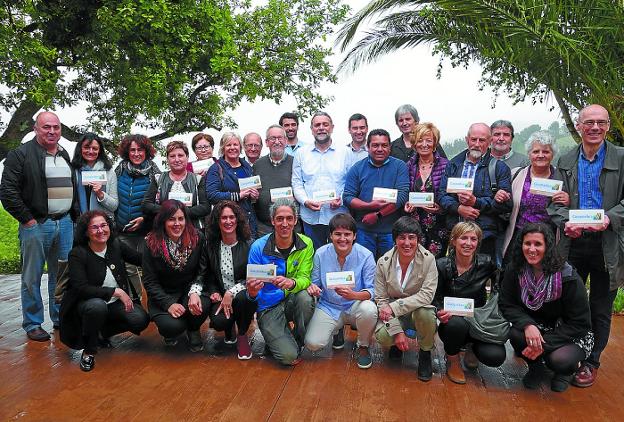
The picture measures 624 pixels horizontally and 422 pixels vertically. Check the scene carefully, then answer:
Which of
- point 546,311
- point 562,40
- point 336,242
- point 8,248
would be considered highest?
point 562,40

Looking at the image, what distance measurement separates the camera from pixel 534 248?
366 cm

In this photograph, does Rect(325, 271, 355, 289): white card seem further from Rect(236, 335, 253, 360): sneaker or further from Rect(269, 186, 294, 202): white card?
Rect(269, 186, 294, 202): white card

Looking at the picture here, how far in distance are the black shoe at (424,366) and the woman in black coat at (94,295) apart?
2174mm

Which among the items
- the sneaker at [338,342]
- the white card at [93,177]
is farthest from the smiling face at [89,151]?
the sneaker at [338,342]

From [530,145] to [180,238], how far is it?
2.89m

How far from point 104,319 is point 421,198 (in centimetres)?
270

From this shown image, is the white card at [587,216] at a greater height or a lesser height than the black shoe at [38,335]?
greater

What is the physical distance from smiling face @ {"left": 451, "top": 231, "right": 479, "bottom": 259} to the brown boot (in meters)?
0.83

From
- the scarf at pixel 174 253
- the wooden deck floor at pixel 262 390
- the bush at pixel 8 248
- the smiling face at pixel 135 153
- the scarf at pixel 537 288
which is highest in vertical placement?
the smiling face at pixel 135 153

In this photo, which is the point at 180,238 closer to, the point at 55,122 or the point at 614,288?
the point at 55,122

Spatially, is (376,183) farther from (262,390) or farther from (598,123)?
(262,390)

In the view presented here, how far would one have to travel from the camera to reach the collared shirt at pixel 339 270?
4.27 m

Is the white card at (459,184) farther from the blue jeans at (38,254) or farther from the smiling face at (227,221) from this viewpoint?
the blue jeans at (38,254)

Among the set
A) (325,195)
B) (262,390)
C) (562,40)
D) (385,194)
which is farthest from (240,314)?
(562,40)
